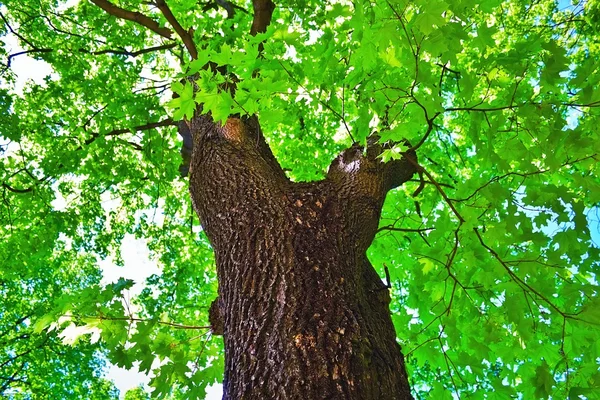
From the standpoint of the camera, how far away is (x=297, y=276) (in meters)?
2.07

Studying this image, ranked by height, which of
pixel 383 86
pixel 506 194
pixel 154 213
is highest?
pixel 154 213

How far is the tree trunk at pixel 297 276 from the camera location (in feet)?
5.60

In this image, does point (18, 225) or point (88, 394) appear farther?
point (88, 394)

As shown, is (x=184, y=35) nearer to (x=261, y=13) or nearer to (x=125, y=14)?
(x=261, y=13)

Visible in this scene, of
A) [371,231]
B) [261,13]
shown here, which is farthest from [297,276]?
[261,13]

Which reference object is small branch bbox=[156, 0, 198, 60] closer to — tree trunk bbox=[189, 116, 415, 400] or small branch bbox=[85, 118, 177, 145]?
tree trunk bbox=[189, 116, 415, 400]

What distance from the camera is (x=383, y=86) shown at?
219cm

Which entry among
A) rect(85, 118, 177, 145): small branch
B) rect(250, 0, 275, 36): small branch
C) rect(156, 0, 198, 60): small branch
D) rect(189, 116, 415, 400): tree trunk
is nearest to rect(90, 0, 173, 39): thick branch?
rect(156, 0, 198, 60): small branch

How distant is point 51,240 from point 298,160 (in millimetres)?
3610

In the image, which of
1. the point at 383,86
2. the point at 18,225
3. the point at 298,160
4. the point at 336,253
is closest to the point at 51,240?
the point at 18,225

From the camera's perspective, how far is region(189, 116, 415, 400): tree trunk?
171 cm

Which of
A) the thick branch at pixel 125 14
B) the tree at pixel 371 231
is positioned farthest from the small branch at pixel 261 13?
the thick branch at pixel 125 14

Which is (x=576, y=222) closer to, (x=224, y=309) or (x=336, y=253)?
(x=336, y=253)

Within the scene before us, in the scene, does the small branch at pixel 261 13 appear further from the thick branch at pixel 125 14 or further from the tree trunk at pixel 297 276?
the tree trunk at pixel 297 276
